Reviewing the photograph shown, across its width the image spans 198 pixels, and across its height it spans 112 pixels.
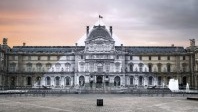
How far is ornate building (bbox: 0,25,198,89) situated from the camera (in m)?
93.0

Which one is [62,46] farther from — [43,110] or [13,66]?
[43,110]

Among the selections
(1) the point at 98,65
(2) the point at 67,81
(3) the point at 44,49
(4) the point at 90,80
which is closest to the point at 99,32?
(1) the point at 98,65

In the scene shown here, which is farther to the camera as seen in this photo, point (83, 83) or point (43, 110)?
point (83, 83)

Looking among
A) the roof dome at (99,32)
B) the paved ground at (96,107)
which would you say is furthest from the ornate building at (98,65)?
the paved ground at (96,107)

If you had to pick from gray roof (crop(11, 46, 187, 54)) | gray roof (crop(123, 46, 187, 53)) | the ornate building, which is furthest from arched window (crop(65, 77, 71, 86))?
gray roof (crop(123, 46, 187, 53))

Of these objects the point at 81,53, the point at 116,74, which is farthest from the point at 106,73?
the point at 81,53

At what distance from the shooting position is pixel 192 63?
92.3 m

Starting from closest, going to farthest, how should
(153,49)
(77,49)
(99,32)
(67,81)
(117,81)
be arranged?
(117,81) → (67,81) → (77,49) → (153,49) → (99,32)

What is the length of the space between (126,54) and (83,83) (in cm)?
1497

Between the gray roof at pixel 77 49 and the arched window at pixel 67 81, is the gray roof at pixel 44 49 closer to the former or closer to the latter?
the gray roof at pixel 77 49

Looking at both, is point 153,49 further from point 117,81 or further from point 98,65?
point 98,65

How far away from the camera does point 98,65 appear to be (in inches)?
3679

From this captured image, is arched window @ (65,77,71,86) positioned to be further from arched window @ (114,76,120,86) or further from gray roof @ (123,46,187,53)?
gray roof @ (123,46,187,53)

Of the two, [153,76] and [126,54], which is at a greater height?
[126,54]
